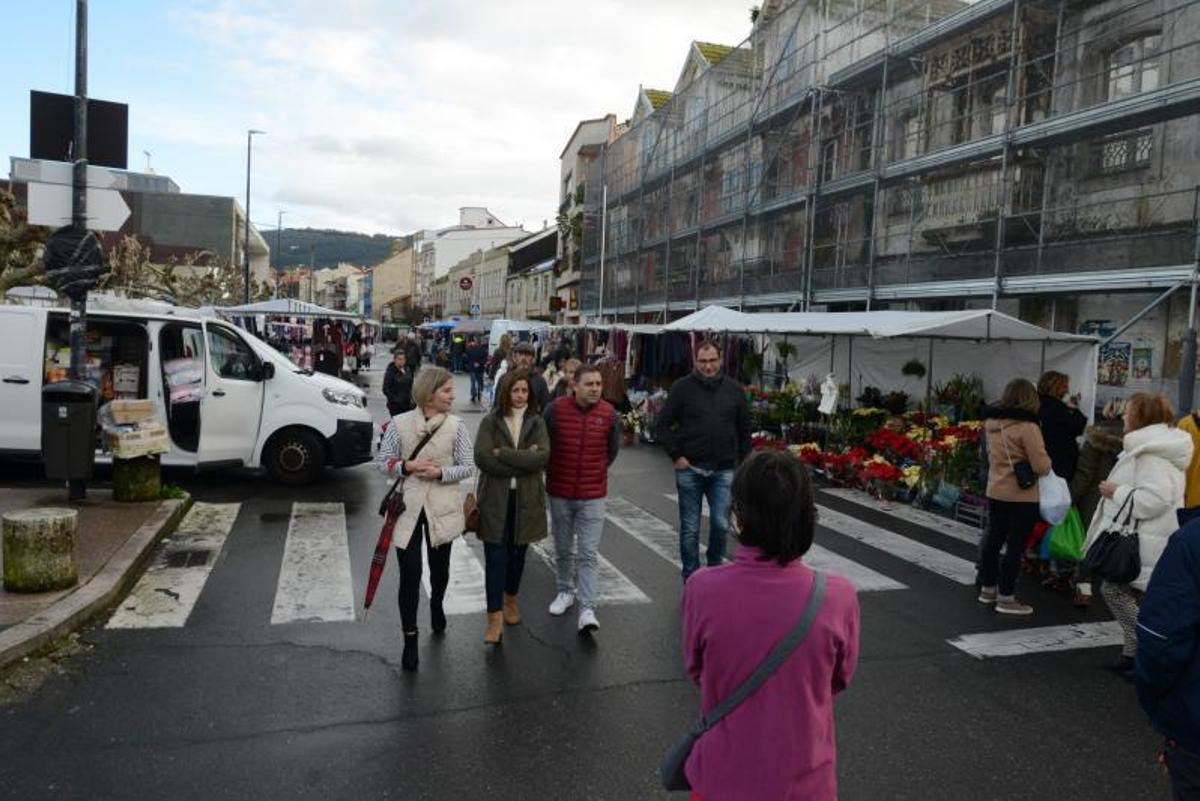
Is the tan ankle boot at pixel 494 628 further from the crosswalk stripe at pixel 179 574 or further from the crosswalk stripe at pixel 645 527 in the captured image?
the crosswalk stripe at pixel 645 527

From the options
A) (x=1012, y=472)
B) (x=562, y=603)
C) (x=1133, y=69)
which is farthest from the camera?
(x=1133, y=69)

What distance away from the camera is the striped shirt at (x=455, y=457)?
511 centimetres

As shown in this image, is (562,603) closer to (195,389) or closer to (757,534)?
(757,534)

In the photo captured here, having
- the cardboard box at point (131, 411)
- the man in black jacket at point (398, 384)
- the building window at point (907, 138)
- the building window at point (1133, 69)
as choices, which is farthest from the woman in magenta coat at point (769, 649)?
the building window at point (907, 138)

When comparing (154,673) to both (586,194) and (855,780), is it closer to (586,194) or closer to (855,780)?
(855,780)

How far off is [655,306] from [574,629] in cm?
2449

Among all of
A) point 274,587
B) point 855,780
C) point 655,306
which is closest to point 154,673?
point 274,587

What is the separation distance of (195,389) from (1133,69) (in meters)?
13.5

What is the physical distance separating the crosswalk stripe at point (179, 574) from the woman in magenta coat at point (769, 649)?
15.0 feet

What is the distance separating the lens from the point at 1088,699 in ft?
15.9

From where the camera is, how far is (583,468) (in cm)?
566

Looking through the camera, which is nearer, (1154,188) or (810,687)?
(810,687)

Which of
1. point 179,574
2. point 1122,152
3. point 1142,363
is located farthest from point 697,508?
point 1122,152

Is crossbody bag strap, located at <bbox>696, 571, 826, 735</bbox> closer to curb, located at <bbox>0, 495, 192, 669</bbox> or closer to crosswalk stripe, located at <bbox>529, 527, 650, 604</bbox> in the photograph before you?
crosswalk stripe, located at <bbox>529, 527, 650, 604</bbox>
